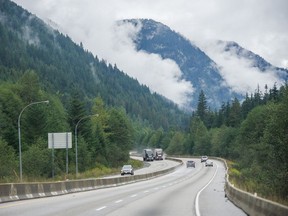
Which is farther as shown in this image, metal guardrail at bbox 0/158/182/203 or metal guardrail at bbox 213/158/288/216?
metal guardrail at bbox 0/158/182/203

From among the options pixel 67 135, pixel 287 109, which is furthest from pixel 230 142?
pixel 287 109

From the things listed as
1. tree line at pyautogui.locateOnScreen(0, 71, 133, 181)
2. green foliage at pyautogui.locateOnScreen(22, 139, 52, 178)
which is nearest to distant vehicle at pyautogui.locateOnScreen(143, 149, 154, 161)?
tree line at pyautogui.locateOnScreen(0, 71, 133, 181)

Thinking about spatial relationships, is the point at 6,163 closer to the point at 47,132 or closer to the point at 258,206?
the point at 47,132

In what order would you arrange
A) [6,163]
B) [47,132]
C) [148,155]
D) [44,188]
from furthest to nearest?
[148,155] < [47,132] < [6,163] < [44,188]

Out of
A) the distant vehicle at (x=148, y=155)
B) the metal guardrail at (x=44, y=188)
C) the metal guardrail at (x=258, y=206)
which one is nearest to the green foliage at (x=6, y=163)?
the metal guardrail at (x=44, y=188)

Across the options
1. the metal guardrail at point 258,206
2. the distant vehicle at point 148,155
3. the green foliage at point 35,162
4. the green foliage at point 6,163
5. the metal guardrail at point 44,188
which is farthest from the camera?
the distant vehicle at point 148,155

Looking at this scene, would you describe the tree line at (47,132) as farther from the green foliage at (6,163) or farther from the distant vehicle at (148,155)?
the distant vehicle at (148,155)

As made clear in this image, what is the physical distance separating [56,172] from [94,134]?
31241 mm

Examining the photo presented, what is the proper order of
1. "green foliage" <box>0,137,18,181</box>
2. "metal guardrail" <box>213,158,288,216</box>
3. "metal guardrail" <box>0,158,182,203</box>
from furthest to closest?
"green foliage" <box>0,137,18,181</box> → "metal guardrail" <box>0,158,182,203</box> → "metal guardrail" <box>213,158,288,216</box>

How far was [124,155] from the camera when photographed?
424ft

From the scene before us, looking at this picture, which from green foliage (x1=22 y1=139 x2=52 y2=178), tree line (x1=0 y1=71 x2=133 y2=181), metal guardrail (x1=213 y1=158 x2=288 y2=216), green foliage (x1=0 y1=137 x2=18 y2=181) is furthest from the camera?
tree line (x1=0 y1=71 x2=133 y2=181)

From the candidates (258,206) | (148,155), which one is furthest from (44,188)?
(148,155)

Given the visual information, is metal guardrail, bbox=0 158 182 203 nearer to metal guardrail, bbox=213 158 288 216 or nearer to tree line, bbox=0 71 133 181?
metal guardrail, bbox=213 158 288 216

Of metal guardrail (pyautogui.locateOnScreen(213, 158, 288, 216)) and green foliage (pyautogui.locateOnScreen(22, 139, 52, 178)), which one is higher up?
green foliage (pyautogui.locateOnScreen(22, 139, 52, 178))
